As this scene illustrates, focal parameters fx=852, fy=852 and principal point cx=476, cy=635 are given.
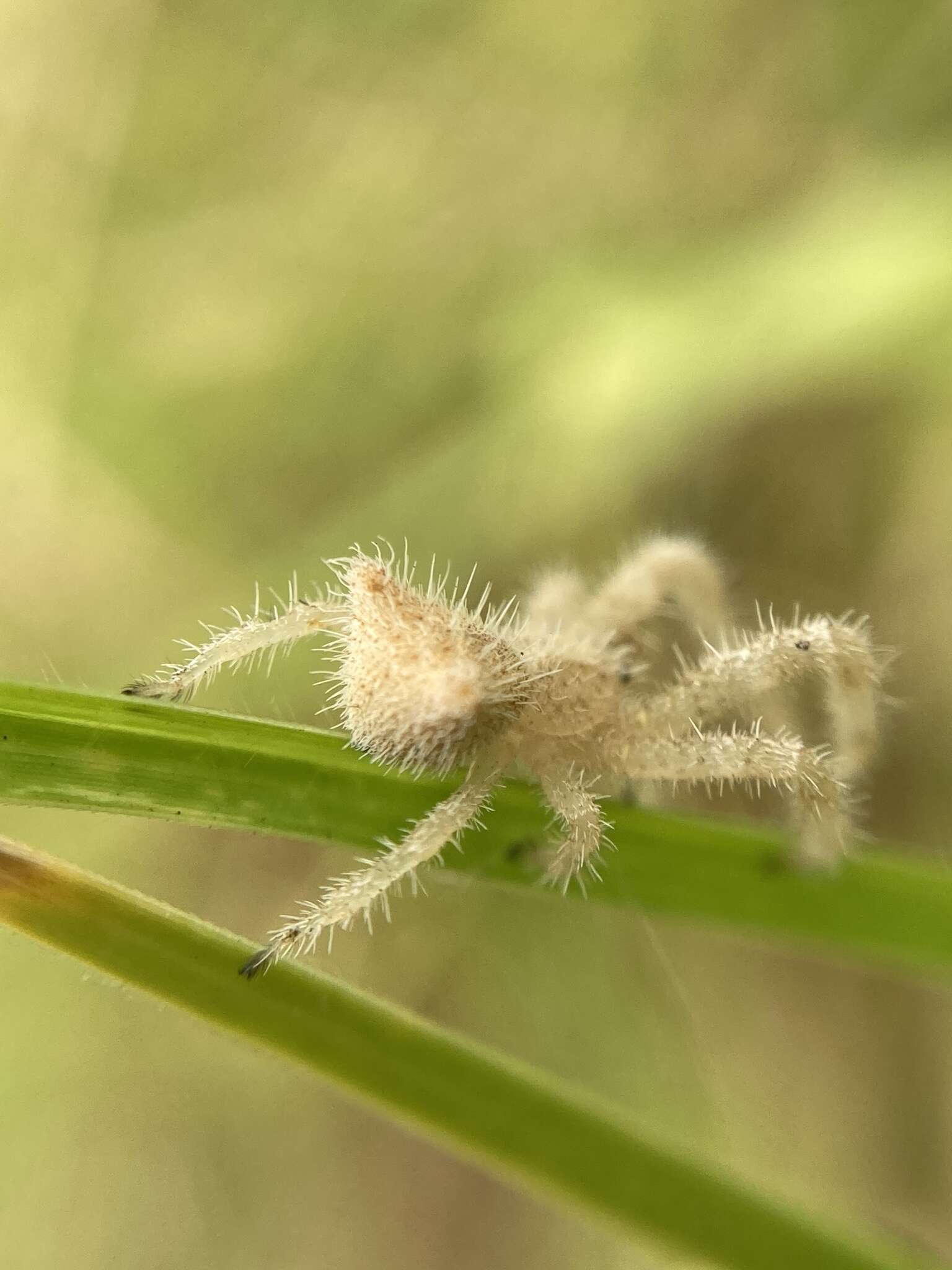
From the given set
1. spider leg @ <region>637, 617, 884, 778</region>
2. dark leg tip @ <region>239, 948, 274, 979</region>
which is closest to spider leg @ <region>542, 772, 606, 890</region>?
spider leg @ <region>637, 617, 884, 778</region>

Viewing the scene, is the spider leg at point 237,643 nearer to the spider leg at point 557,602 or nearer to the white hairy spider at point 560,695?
the white hairy spider at point 560,695

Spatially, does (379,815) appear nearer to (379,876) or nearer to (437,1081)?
(379,876)

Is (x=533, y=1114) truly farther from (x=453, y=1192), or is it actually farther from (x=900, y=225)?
(x=900, y=225)

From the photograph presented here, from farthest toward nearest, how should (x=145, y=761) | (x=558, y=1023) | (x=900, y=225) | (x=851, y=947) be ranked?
1. (x=900, y=225)
2. (x=558, y=1023)
3. (x=851, y=947)
4. (x=145, y=761)

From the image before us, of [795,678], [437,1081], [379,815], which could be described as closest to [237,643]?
[379,815]

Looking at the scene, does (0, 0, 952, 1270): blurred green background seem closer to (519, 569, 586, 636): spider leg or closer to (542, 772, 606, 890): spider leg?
(519, 569, 586, 636): spider leg

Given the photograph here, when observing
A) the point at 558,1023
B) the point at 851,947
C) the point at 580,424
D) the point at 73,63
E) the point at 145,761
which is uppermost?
the point at 73,63

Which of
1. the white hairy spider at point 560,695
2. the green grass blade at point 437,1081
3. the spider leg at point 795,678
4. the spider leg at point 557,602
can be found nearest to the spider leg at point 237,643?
the white hairy spider at point 560,695

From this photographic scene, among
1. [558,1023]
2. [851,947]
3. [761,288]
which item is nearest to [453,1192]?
[558,1023]
